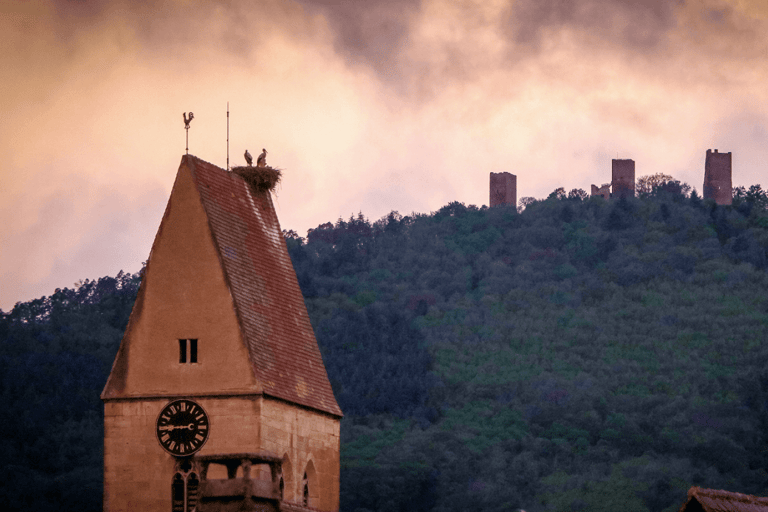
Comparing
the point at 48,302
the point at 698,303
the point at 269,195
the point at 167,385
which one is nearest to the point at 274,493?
the point at 167,385

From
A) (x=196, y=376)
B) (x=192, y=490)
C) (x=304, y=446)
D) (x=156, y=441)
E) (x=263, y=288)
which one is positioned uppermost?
(x=263, y=288)

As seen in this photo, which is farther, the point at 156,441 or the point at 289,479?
the point at 289,479

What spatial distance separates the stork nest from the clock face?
278 inches

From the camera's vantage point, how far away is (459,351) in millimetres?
173500

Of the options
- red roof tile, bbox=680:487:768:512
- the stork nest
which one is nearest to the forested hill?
the stork nest

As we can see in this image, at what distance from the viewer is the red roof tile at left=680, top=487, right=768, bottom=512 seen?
87.7 feet

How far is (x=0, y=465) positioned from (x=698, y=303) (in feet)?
320

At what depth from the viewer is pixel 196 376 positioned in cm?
3759

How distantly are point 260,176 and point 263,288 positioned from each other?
11.6ft

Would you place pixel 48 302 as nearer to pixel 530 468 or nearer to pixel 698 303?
pixel 530 468

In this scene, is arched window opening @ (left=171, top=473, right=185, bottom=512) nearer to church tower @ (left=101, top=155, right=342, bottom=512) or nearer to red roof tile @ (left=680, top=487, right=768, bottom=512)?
church tower @ (left=101, top=155, right=342, bottom=512)

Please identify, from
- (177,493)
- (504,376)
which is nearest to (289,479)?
(177,493)

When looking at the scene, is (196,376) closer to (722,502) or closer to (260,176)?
(260,176)

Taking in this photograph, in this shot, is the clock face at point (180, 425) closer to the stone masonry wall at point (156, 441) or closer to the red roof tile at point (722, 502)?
the stone masonry wall at point (156, 441)
